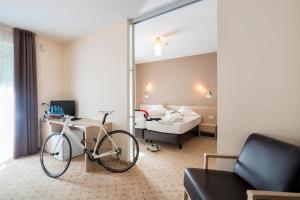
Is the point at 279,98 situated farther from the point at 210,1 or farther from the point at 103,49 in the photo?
the point at 103,49

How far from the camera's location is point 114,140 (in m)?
3.15

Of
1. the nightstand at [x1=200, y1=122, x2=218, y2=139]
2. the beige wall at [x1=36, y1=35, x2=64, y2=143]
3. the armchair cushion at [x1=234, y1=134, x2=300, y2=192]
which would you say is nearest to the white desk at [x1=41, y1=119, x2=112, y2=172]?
the beige wall at [x1=36, y1=35, x2=64, y2=143]

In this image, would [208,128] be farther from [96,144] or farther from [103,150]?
[96,144]

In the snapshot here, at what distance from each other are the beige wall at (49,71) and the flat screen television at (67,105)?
34 cm

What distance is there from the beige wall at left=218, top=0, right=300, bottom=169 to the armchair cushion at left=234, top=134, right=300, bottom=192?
0.25 meters

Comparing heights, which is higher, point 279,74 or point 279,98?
point 279,74

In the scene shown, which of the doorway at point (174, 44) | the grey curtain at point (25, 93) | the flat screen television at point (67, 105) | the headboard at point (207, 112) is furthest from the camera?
the headboard at point (207, 112)

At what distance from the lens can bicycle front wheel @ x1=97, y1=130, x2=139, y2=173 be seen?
2.88 m

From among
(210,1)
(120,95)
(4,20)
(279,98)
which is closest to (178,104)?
(120,95)

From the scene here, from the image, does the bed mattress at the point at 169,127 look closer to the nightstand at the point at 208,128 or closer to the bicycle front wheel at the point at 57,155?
the nightstand at the point at 208,128

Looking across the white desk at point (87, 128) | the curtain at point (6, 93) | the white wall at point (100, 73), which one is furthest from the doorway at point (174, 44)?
the curtain at point (6, 93)

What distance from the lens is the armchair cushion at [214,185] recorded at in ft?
4.38

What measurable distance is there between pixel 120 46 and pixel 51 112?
1763 millimetres

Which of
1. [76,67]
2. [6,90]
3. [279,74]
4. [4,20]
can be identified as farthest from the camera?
[76,67]
